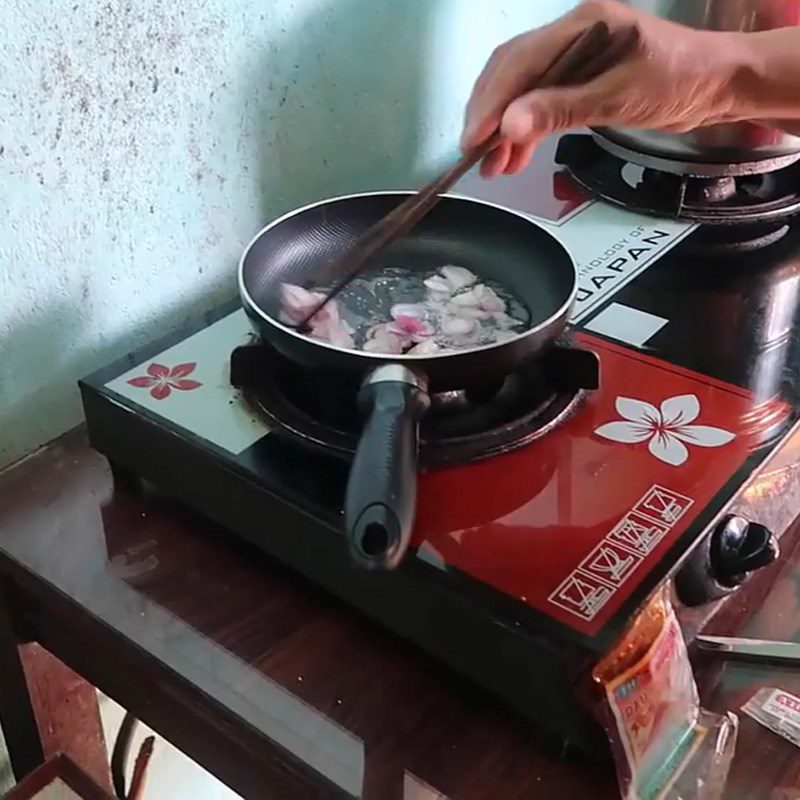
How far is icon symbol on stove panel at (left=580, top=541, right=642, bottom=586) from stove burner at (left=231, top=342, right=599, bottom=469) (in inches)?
3.9

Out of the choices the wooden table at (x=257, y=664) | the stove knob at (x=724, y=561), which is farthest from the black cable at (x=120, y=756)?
the stove knob at (x=724, y=561)

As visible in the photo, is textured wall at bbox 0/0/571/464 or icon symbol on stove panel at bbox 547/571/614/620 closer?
icon symbol on stove panel at bbox 547/571/614/620

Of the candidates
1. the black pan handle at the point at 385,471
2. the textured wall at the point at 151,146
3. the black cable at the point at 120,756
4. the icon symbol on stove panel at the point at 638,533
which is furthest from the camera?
the black cable at the point at 120,756

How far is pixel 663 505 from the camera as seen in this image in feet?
2.05

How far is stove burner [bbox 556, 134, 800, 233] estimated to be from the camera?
963mm

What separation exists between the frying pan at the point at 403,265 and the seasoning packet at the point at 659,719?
138 millimetres

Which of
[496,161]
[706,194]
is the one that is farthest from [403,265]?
[706,194]

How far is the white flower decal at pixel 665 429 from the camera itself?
26.6 inches

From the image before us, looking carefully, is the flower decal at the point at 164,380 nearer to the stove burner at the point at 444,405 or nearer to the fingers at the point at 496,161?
the stove burner at the point at 444,405

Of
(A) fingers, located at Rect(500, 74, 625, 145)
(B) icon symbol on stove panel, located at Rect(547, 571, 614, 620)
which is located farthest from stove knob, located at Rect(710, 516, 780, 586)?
(A) fingers, located at Rect(500, 74, 625, 145)

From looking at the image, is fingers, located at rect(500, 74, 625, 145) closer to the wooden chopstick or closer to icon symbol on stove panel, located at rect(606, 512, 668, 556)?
the wooden chopstick

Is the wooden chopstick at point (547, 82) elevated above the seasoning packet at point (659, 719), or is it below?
above

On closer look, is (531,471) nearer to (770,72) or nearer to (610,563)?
(610,563)

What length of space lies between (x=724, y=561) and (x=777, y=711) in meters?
0.09
